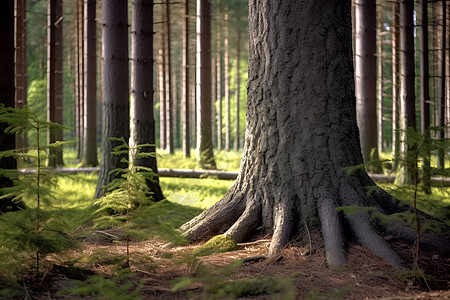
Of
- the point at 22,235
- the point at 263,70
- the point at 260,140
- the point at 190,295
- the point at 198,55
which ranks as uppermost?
the point at 198,55

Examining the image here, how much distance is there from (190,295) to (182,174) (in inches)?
401

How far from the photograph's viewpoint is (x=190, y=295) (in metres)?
4.00

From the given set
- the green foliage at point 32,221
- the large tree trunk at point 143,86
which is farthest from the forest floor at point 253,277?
the large tree trunk at point 143,86

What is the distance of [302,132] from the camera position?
18.0ft

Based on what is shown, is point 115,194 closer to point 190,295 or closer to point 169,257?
point 169,257

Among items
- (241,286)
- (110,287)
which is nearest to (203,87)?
(110,287)

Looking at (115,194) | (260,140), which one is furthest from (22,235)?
(260,140)

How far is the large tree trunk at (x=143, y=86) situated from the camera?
906 centimetres

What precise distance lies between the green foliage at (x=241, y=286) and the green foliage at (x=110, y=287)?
369 mm

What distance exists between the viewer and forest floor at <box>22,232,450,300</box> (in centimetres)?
403

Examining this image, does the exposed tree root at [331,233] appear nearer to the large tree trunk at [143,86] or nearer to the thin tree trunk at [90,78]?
the large tree trunk at [143,86]

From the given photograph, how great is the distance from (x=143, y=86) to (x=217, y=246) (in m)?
4.53

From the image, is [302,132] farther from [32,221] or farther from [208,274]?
[32,221]

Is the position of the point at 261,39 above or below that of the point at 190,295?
above
